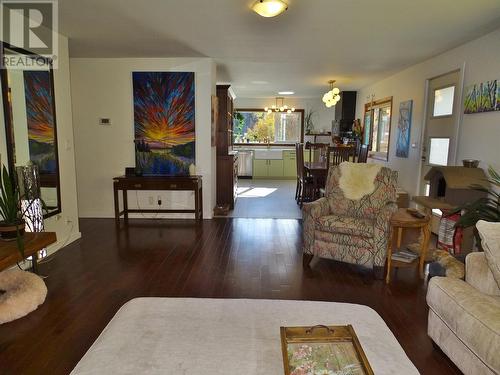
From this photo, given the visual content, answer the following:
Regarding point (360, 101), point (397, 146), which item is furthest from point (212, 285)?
point (360, 101)

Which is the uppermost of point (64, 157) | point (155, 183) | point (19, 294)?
point (64, 157)

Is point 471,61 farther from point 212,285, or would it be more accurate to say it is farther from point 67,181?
point 67,181

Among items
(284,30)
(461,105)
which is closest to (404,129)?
(461,105)

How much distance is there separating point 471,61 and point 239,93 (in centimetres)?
610

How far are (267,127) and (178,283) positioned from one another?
7703mm

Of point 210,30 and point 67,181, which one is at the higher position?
point 210,30

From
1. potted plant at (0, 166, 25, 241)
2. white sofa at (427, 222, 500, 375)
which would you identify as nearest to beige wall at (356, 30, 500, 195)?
white sofa at (427, 222, 500, 375)

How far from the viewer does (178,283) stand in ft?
9.19

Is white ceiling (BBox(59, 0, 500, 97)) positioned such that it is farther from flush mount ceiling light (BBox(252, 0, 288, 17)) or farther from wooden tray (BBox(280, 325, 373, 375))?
wooden tray (BBox(280, 325, 373, 375))

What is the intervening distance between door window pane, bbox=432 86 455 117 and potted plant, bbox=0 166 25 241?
4703mm

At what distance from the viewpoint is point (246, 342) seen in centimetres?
140

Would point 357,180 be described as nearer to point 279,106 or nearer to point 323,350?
point 323,350

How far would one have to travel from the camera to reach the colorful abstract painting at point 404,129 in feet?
17.2

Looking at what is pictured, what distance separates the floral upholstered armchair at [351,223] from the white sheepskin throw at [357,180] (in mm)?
29
